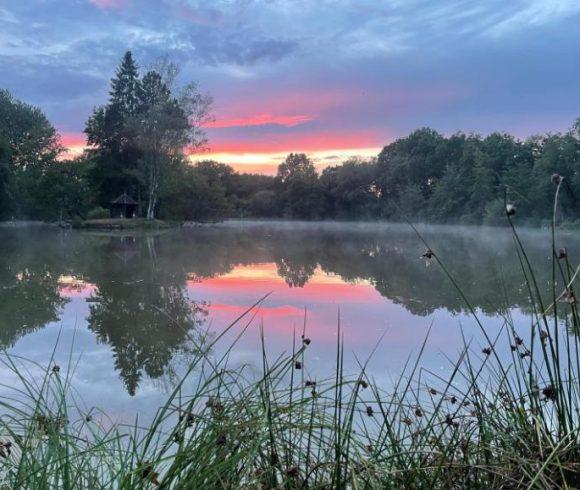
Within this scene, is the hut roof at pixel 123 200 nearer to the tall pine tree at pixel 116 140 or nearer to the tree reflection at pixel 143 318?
the tall pine tree at pixel 116 140

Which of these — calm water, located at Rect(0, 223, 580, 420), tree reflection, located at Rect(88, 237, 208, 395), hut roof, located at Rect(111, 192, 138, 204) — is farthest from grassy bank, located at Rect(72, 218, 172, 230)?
tree reflection, located at Rect(88, 237, 208, 395)

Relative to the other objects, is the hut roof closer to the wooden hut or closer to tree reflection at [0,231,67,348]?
the wooden hut

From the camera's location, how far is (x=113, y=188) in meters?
34.8

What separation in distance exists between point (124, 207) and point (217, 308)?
93.9ft

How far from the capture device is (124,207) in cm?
3344

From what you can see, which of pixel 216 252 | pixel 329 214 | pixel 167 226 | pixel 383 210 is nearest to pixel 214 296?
pixel 216 252

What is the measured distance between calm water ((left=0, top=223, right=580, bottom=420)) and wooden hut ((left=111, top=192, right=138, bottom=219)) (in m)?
20.0

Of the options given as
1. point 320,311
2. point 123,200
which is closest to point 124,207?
point 123,200

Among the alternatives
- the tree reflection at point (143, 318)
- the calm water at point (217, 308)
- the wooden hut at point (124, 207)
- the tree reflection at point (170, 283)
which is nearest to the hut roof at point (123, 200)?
the wooden hut at point (124, 207)

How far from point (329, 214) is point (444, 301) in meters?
43.6

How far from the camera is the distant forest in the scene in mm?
28000

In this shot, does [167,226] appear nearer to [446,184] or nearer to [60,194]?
[60,194]

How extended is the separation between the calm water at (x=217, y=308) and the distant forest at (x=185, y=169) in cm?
1148

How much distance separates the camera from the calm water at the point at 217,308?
3.96 m
